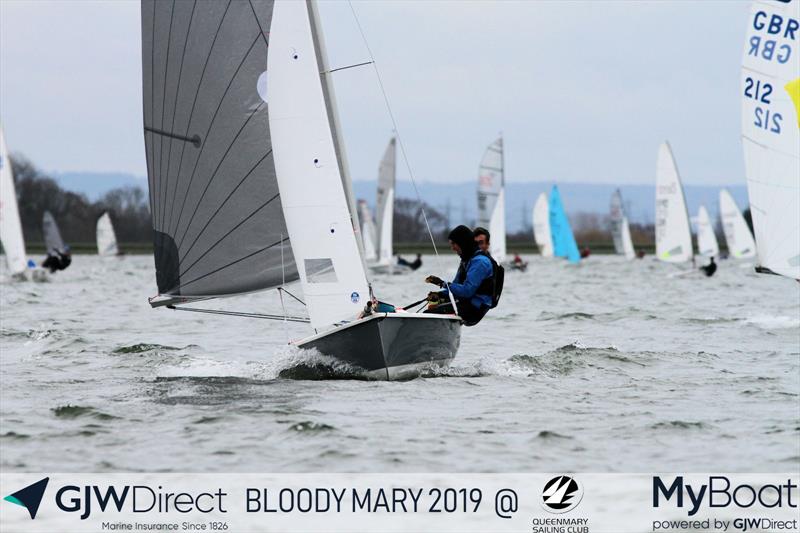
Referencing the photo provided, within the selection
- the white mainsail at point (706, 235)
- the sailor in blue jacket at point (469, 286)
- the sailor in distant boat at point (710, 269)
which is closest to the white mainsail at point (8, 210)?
the sailor in blue jacket at point (469, 286)

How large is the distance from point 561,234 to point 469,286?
41570 mm

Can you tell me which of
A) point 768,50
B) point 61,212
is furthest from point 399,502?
point 61,212

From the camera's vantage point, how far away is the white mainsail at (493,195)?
37875 mm

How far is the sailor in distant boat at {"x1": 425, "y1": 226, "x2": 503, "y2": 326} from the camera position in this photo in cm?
945

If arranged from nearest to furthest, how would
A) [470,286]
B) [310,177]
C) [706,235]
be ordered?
[310,177] → [470,286] → [706,235]

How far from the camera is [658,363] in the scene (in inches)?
425

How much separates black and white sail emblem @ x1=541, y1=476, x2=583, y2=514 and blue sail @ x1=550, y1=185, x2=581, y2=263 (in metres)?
44.2

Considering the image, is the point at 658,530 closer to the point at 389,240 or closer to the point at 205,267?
the point at 205,267

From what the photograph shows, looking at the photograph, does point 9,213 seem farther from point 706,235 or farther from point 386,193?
point 706,235

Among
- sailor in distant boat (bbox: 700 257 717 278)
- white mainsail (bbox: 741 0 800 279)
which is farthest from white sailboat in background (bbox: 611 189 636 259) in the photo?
white mainsail (bbox: 741 0 800 279)

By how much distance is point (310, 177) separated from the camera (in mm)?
9062

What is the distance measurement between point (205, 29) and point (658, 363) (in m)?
5.24

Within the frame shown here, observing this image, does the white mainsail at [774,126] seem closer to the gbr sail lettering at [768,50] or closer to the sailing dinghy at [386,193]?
the gbr sail lettering at [768,50]

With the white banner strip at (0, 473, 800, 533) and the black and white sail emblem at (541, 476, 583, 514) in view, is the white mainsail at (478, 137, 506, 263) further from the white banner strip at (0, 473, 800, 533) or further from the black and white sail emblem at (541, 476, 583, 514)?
the black and white sail emblem at (541, 476, 583, 514)
